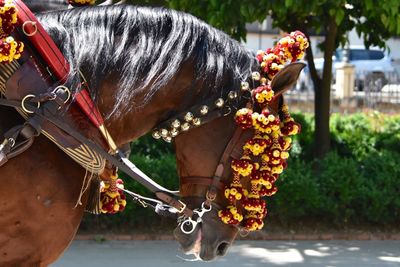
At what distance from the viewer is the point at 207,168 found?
2.85m

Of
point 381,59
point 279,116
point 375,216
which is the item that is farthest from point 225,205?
point 381,59

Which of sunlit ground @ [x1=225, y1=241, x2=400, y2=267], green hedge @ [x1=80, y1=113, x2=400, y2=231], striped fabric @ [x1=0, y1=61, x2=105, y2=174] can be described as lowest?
sunlit ground @ [x1=225, y1=241, x2=400, y2=267]

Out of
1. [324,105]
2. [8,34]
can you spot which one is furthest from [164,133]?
[324,105]

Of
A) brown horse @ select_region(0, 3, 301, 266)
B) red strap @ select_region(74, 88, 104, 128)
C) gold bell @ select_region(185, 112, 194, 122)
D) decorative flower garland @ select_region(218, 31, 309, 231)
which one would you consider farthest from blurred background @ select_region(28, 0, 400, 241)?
red strap @ select_region(74, 88, 104, 128)

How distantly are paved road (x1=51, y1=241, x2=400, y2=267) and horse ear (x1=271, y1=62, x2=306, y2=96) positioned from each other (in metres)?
3.79

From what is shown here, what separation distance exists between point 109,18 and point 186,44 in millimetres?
314

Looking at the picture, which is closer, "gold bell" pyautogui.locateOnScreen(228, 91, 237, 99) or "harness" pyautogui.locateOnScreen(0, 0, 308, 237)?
"harness" pyautogui.locateOnScreen(0, 0, 308, 237)

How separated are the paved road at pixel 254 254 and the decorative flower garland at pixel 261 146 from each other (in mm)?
3615

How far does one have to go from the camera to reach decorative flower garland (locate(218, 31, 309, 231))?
2.78 m

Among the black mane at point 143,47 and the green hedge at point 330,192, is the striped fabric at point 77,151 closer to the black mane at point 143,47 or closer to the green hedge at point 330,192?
the black mane at point 143,47

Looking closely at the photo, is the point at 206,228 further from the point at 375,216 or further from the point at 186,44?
the point at 375,216

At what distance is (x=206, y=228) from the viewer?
9.41 feet

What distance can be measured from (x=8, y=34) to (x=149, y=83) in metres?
0.55

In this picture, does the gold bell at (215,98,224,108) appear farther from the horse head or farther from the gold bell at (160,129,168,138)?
the gold bell at (160,129,168,138)
